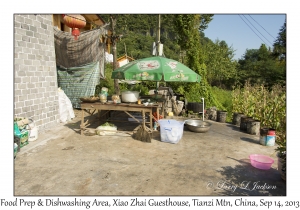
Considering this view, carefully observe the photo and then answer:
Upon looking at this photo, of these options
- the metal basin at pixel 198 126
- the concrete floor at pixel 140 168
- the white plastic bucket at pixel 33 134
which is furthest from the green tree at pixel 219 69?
the white plastic bucket at pixel 33 134

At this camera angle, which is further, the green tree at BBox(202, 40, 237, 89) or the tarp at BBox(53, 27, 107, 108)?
the green tree at BBox(202, 40, 237, 89)

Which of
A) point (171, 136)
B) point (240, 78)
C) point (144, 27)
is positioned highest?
point (144, 27)

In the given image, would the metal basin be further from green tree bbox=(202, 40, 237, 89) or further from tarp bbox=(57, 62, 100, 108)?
green tree bbox=(202, 40, 237, 89)

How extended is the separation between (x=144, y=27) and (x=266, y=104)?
4665 centimetres

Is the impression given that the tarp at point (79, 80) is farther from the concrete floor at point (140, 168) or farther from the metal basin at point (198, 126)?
the metal basin at point (198, 126)

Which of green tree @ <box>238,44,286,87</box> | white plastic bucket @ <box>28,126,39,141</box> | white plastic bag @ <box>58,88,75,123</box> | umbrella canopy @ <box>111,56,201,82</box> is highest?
green tree @ <box>238,44,286,87</box>

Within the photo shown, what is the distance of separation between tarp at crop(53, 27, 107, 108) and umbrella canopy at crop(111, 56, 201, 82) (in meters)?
4.20

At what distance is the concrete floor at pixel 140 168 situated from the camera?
3850 millimetres

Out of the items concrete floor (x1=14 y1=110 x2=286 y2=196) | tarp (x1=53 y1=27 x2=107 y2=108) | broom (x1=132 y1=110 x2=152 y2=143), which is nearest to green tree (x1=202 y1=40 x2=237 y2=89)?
tarp (x1=53 y1=27 x2=107 y2=108)

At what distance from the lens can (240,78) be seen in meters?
25.9

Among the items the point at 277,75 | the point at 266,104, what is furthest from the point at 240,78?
the point at 266,104

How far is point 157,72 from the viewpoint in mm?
6266

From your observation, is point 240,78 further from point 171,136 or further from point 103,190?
point 103,190

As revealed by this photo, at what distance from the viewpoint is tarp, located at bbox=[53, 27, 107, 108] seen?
10070 mm
